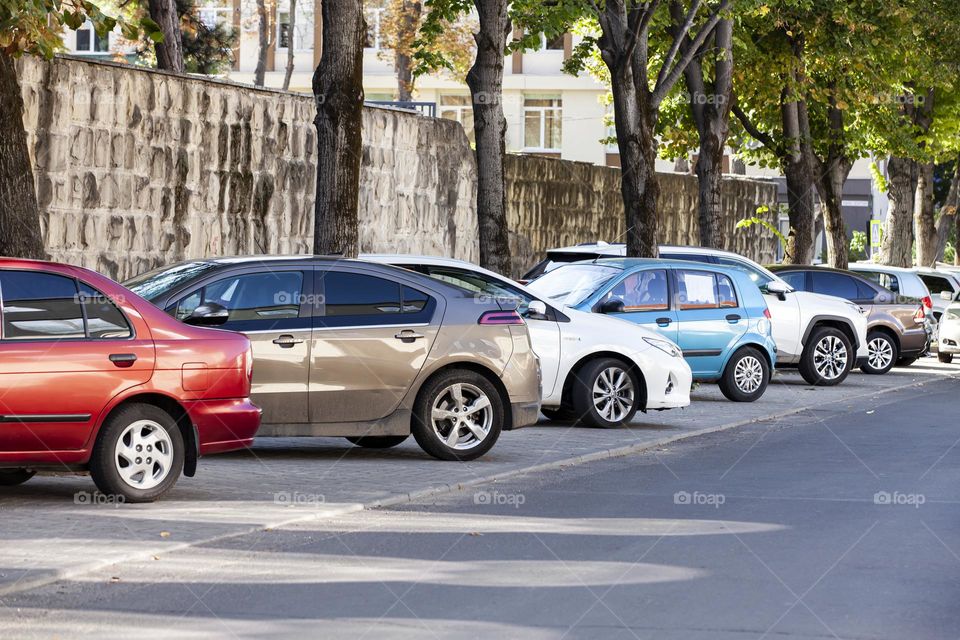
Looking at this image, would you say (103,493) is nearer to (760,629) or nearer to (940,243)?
(760,629)

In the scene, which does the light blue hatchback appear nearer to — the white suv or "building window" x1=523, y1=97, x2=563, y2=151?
the white suv

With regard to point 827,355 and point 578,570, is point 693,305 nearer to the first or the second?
point 827,355

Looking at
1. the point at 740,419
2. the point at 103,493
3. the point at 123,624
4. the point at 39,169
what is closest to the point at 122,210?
the point at 39,169

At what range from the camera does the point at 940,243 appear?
52.0 meters

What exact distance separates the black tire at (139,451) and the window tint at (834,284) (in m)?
17.5

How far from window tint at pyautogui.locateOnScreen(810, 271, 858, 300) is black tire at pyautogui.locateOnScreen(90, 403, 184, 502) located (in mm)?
17477

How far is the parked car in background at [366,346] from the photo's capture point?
12.1 metres

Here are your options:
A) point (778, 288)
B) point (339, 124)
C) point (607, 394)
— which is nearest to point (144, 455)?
point (607, 394)

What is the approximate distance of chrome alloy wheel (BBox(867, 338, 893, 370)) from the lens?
26.8 m

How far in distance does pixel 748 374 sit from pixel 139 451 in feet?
36.3

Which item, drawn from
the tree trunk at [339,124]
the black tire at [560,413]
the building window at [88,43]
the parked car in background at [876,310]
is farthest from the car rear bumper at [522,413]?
the building window at [88,43]

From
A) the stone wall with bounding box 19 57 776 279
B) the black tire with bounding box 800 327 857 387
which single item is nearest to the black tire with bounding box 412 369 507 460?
the stone wall with bounding box 19 57 776 279

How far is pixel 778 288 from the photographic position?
76.0 feet

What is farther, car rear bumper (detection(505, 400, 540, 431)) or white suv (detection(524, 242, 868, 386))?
white suv (detection(524, 242, 868, 386))
